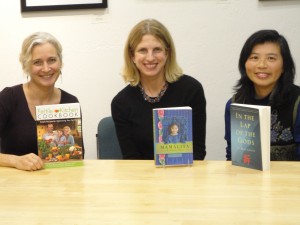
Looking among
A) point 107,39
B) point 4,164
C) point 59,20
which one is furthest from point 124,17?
point 4,164

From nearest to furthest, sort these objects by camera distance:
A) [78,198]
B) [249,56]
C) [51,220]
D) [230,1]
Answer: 1. [51,220]
2. [78,198]
3. [249,56]
4. [230,1]

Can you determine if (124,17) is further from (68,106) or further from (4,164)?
(4,164)

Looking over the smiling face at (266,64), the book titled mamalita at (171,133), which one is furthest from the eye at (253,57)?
the book titled mamalita at (171,133)

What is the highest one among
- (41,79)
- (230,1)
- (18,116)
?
(230,1)

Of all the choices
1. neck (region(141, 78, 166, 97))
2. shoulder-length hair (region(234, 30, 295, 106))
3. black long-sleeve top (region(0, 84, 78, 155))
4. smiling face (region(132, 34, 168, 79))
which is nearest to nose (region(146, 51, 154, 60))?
smiling face (region(132, 34, 168, 79))

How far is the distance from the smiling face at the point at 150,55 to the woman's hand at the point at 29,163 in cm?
81

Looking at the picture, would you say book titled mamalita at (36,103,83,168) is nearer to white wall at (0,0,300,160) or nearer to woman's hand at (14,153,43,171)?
woman's hand at (14,153,43,171)

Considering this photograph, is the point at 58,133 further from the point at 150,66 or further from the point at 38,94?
the point at 150,66

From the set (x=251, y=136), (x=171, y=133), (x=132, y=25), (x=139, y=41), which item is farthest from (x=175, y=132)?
(x=132, y=25)

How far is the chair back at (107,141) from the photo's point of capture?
2.67 metres

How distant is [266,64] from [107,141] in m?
1.08

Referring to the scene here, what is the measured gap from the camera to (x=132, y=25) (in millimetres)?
2961

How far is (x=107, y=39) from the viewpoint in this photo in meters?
3.00

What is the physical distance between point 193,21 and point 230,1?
277mm
